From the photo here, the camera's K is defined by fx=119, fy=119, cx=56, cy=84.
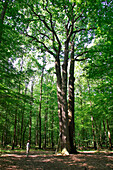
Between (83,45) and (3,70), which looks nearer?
(3,70)

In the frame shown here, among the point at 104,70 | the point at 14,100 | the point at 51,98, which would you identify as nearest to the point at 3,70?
the point at 14,100

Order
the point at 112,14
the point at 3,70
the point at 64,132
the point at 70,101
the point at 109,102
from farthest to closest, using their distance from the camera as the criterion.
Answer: the point at 70,101
the point at 64,132
the point at 109,102
the point at 112,14
the point at 3,70

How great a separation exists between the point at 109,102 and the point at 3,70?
6.73 m

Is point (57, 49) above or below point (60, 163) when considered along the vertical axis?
above

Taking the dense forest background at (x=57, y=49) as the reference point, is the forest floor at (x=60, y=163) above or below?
below

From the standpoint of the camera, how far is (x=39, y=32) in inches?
527

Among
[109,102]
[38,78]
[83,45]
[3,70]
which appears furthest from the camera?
[38,78]

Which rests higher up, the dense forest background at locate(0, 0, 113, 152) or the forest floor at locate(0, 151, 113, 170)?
the dense forest background at locate(0, 0, 113, 152)

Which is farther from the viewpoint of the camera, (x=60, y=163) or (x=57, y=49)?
(x=57, y=49)

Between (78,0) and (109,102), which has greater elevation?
(78,0)

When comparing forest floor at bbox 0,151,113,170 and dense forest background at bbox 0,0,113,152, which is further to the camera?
dense forest background at bbox 0,0,113,152

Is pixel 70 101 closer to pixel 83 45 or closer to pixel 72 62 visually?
pixel 72 62

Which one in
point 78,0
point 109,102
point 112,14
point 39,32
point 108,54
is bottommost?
point 109,102

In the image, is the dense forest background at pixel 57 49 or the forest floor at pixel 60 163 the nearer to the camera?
the forest floor at pixel 60 163
